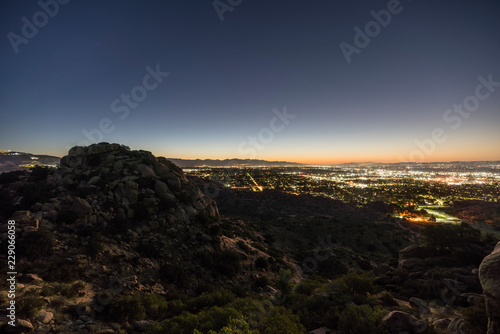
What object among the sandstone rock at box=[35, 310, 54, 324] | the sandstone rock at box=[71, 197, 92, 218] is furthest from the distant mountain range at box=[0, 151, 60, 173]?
the sandstone rock at box=[35, 310, 54, 324]

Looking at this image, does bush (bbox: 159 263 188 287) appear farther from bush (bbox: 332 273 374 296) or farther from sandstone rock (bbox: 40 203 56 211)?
sandstone rock (bbox: 40 203 56 211)

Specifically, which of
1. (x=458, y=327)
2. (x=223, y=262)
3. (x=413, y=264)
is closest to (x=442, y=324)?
(x=458, y=327)

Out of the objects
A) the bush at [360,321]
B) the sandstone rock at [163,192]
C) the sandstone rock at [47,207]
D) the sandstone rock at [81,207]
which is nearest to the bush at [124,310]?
the bush at [360,321]

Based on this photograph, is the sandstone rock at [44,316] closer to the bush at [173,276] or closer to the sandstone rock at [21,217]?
the bush at [173,276]

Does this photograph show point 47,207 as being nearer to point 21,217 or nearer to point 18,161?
point 21,217

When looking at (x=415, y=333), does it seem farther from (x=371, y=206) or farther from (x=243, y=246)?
(x=371, y=206)
